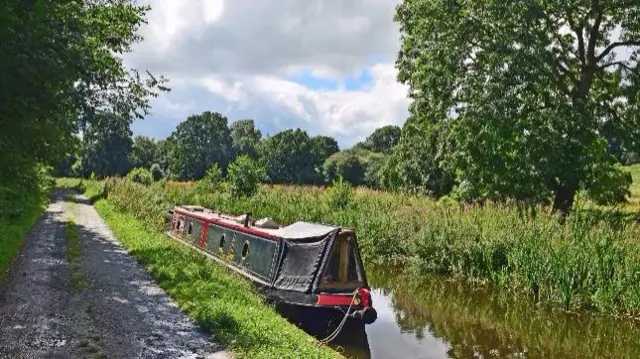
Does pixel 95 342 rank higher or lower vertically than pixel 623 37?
lower

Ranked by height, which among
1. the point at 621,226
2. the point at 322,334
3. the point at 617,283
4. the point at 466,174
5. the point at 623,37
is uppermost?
the point at 623,37

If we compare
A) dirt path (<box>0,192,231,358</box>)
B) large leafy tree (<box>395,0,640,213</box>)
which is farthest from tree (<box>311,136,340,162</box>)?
dirt path (<box>0,192,231,358</box>)

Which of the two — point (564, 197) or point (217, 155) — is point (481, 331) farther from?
point (217, 155)

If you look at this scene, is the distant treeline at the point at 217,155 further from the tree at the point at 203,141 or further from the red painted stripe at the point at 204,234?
the red painted stripe at the point at 204,234

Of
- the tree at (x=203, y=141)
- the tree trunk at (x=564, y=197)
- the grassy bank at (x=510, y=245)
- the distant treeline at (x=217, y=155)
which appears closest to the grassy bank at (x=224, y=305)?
the grassy bank at (x=510, y=245)

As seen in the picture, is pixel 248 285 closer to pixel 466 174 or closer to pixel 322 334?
pixel 322 334

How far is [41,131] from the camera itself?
6.86m

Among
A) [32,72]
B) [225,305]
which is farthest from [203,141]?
[32,72]

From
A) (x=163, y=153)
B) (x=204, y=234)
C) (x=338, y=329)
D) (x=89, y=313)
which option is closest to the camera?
(x=89, y=313)

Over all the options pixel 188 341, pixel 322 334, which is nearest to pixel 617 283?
pixel 322 334

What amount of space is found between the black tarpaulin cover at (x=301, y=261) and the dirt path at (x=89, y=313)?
2389 millimetres

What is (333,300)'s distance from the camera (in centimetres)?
1100

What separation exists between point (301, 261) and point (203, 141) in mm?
85221

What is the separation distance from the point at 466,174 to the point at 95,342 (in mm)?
17048
